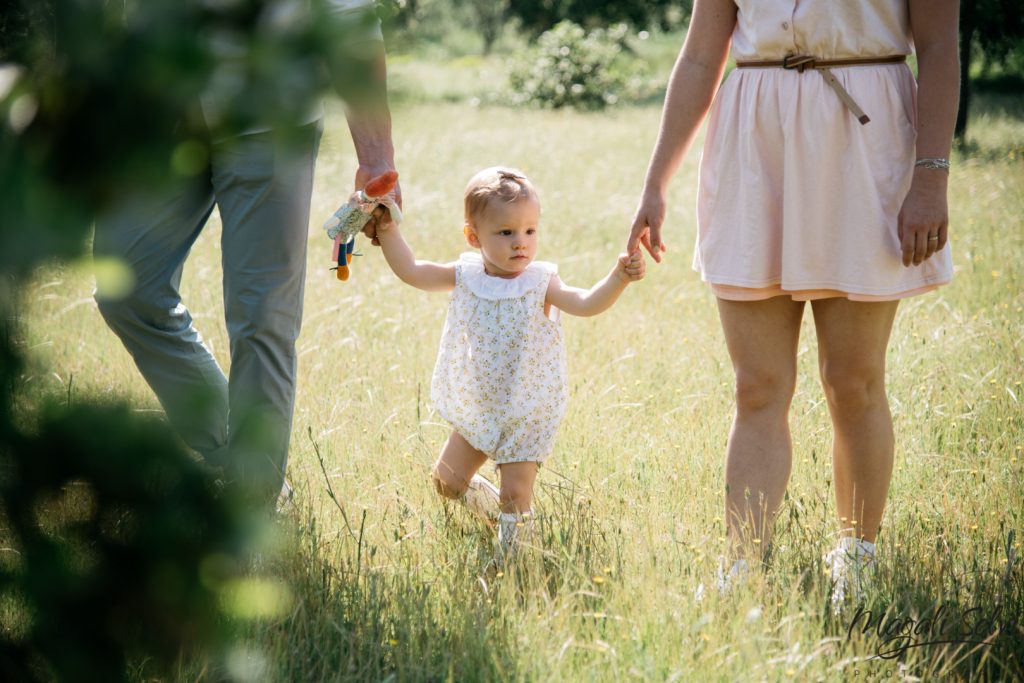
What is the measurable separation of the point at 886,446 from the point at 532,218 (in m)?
1.29

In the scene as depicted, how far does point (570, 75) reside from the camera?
2525 centimetres

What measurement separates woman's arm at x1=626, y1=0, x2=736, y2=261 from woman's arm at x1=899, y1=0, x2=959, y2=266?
0.54 m

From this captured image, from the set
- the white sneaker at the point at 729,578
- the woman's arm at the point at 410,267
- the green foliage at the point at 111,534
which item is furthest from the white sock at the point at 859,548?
the green foliage at the point at 111,534

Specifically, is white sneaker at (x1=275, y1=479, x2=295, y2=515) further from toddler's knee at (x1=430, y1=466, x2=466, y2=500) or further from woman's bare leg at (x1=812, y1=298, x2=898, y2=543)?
woman's bare leg at (x1=812, y1=298, x2=898, y2=543)

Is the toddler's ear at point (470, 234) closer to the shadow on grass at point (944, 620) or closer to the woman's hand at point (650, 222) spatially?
the woman's hand at point (650, 222)

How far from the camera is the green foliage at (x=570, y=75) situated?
24938mm

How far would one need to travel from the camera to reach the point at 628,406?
Answer: 14.9 feet

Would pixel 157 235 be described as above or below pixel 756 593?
above

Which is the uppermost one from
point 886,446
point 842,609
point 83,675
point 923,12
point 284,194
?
point 923,12

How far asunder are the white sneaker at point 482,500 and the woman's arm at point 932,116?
5.13 feet

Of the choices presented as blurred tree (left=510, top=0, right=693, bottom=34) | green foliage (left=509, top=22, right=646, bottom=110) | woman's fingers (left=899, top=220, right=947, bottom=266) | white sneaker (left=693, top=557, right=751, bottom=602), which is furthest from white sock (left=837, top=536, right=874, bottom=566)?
blurred tree (left=510, top=0, right=693, bottom=34)

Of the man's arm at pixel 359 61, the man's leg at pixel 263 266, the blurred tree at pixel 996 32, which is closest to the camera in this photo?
the man's arm at pixel 359 61

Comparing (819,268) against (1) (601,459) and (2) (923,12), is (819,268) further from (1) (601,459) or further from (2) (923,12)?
(1) (601,459)

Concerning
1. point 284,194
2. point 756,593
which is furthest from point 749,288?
point 284,194
